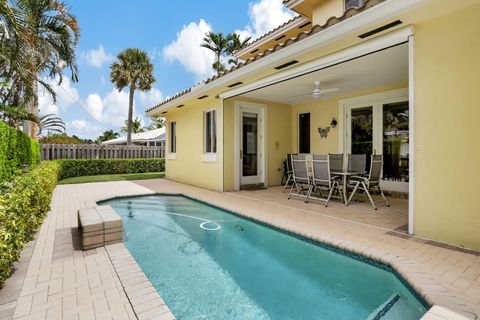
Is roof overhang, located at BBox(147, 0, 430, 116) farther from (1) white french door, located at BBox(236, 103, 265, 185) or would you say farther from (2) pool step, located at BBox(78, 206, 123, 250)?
(2) pool step, located at BBox(78, 206, 123, 250)

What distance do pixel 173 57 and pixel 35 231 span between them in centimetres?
2303

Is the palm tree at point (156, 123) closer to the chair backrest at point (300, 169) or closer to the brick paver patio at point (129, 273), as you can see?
the chair backrest at point (300, 169)

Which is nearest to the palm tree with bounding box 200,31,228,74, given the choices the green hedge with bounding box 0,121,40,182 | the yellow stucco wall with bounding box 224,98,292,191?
the yellow stucco wall with bounding box 224,98,292,191

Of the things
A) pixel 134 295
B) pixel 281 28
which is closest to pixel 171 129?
pixel 281 28

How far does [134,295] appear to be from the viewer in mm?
2486

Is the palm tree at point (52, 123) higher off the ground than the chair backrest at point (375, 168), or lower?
higher

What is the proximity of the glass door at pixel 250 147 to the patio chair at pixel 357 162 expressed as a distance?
3441 millimetres

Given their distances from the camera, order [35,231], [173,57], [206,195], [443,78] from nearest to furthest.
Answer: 1. [443,78]
2. [35,231]
3. [206,195]
4. [173,57]

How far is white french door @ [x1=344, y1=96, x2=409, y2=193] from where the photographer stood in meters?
7.75

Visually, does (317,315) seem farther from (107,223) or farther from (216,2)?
(216,2)

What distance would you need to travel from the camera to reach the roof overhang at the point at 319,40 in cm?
365

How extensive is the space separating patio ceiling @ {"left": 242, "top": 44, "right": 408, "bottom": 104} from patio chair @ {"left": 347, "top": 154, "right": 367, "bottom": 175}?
7.14 ft

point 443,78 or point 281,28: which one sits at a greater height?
point 281,28

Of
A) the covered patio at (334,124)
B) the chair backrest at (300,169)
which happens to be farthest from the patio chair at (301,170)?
the covered patio at (334,124)
